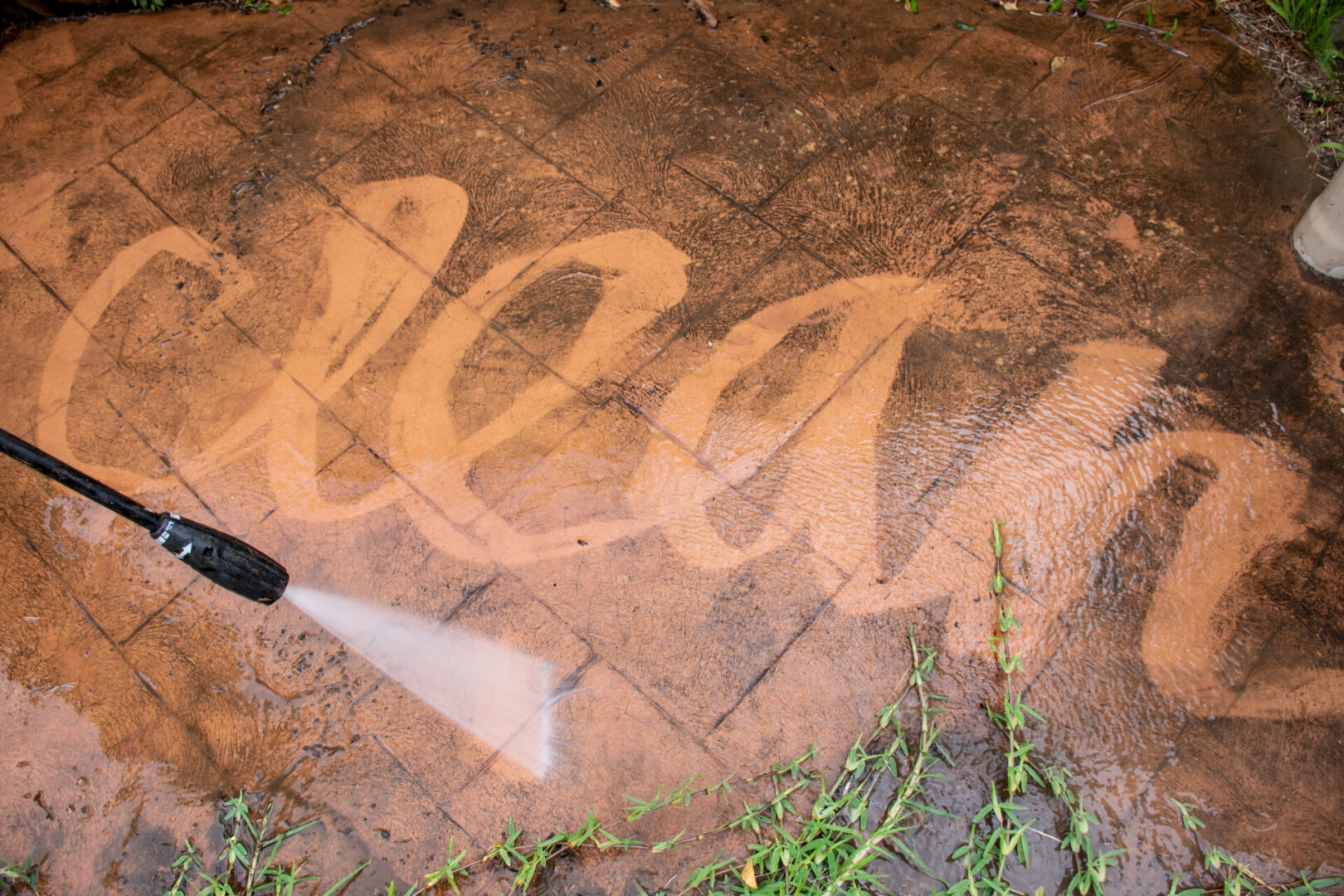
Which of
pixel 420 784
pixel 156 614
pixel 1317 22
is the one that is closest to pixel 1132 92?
pixel 1317 22

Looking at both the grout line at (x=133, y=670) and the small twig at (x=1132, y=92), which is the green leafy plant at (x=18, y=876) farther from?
the small twig at (x=1132, y=92)

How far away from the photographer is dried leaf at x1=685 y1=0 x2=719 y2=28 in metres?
4.18

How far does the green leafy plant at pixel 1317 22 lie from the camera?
391 centimetres

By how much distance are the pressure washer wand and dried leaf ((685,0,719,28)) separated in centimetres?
351

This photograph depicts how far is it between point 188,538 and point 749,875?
6.26ft

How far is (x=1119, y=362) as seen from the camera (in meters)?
3.21

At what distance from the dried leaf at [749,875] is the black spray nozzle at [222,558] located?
5.53 feet

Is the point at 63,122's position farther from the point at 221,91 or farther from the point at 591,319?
the point at 591,319

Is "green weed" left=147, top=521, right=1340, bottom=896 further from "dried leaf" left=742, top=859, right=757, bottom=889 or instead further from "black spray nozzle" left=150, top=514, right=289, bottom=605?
"black spray nozzle" left=150, top=514, right=289, bottom=605

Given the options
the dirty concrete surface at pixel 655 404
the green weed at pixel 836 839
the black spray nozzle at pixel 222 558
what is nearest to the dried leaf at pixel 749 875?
the green weed at pixel 836 839

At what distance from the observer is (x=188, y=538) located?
2115 millimetres

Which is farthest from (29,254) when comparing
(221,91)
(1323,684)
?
(1323,684)

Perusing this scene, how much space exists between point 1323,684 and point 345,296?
4.05m

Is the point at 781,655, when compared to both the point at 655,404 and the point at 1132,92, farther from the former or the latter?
the point at 1132,92
